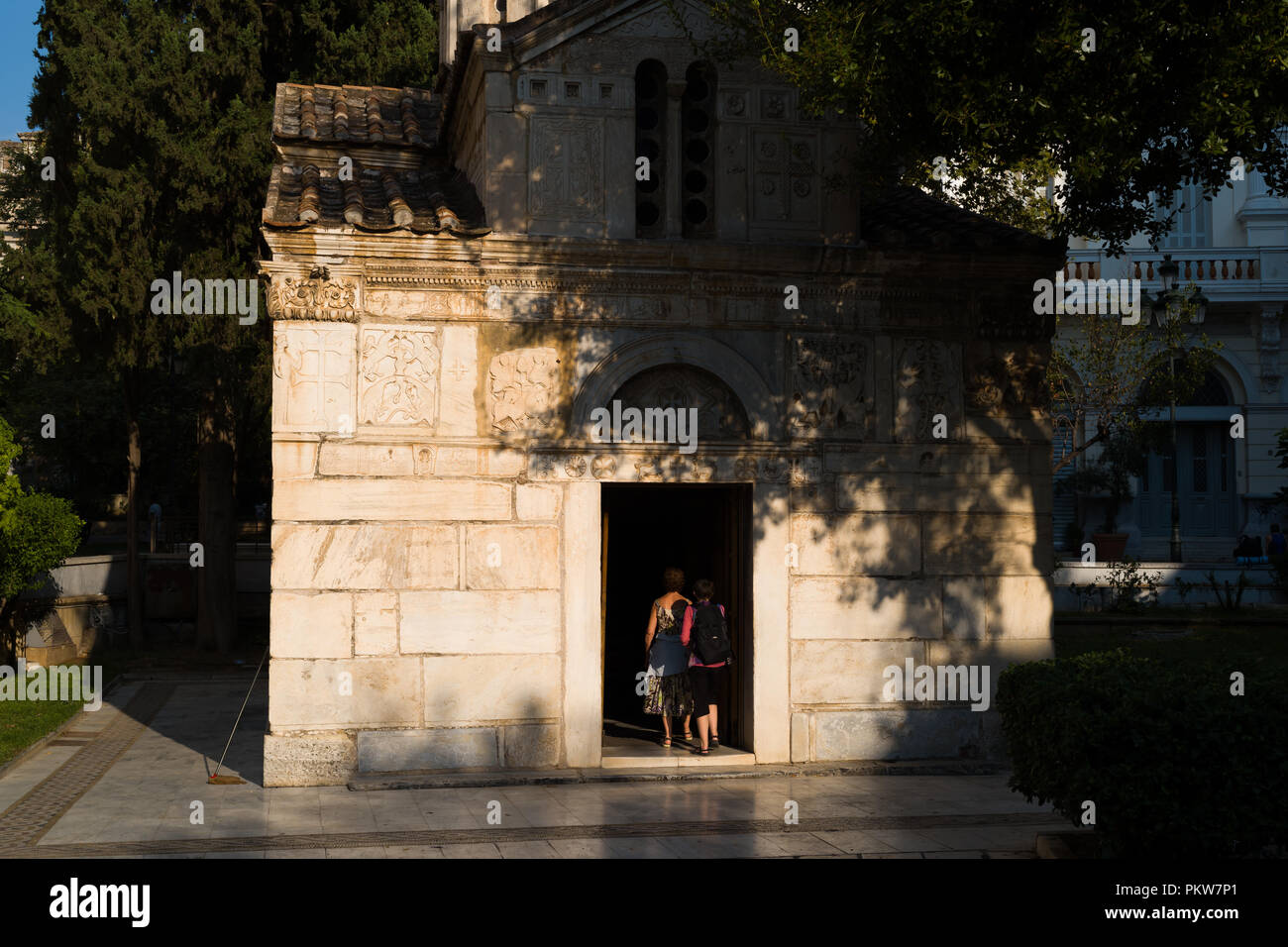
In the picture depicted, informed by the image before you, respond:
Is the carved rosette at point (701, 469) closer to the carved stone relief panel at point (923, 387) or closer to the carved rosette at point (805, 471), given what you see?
the carved rosette at point (805, 471)

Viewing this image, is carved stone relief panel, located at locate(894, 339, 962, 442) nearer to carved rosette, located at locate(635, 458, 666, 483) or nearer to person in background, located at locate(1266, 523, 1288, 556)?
carved rosette, located at locate(635, 458, 666, 483)

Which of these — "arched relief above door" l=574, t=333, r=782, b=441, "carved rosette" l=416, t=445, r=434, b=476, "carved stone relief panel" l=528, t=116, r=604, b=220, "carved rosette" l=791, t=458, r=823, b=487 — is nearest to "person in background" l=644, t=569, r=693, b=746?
"carved rosette" l=791, t=458, r=823, b=487

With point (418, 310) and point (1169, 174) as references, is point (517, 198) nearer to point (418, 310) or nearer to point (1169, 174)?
point (418, 310)

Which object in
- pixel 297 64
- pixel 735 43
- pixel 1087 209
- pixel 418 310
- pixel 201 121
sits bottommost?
pixel 418 310

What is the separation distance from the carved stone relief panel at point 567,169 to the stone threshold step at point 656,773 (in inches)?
219

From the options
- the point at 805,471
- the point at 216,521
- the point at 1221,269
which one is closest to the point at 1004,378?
the point at 805,471

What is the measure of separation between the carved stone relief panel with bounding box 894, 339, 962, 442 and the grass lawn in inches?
408

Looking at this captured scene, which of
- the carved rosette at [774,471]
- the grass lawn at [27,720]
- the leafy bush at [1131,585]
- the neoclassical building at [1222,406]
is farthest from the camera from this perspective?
the neoclassical building at [1222,406]

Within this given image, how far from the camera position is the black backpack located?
13.7m

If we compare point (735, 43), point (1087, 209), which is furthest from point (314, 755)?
point (1087, 209)

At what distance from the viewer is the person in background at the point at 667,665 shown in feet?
46.0

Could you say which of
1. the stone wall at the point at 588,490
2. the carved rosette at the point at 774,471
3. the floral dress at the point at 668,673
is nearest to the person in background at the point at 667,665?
the floral dress at the point at 668,673
